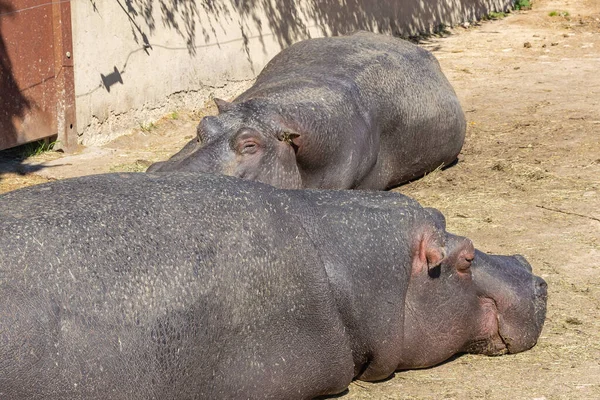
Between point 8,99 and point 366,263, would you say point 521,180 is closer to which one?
point 366,263

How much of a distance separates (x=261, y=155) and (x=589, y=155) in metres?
2.79

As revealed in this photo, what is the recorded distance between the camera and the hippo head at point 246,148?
5.73m

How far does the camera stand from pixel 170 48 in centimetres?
920

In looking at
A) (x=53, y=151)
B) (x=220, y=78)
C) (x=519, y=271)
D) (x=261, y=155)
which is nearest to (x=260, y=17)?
(x=220, y=78)

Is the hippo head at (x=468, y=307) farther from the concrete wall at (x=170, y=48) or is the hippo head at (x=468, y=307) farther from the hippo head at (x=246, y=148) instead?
the concrete wall at (x=170, y=48)

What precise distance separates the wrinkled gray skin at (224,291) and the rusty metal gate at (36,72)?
4.50 m

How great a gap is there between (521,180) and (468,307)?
3.02m

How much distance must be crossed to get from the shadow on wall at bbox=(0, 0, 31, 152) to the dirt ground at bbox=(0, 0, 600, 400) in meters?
0.25

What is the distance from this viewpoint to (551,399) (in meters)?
3.83

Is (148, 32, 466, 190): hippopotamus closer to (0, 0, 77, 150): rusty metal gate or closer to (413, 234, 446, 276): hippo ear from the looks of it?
(0, 0, 77, 150): rusty metal gate

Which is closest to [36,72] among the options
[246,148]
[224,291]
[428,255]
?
[246,148]

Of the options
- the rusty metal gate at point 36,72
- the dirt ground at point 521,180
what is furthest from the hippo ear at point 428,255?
the rusty metal gate at point 36,72

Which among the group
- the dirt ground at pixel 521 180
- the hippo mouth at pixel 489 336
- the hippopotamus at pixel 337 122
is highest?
the hippopotamus at pixel 337 122

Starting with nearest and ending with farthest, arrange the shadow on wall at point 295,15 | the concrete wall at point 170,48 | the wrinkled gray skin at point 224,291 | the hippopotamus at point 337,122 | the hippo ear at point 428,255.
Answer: the wrinkled gray skin at point 224,291
the hippo ear at point 428,255
the hippopotamus at point 337,122
the concrete wall at point 170,48
the shadow on wall at point 295,15
